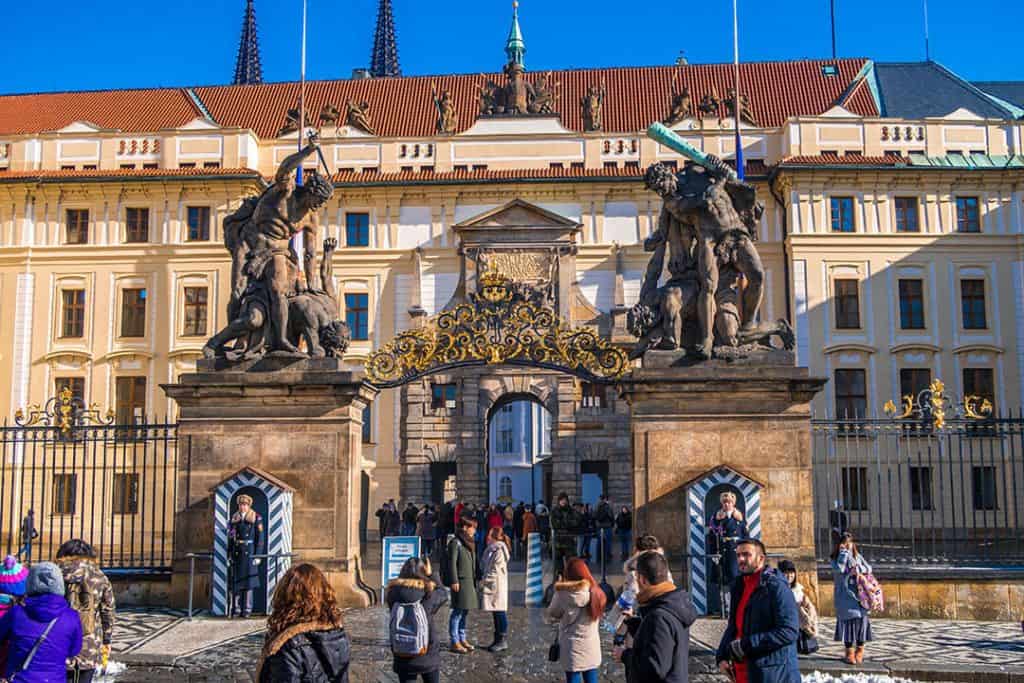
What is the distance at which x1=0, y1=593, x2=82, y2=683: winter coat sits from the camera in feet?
21.8

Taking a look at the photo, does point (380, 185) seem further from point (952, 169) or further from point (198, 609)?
point (198, 609)

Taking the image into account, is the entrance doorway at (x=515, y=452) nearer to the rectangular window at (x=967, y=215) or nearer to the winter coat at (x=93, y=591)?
the rectangular window at (x=967, y=215)

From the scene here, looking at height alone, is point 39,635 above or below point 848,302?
below

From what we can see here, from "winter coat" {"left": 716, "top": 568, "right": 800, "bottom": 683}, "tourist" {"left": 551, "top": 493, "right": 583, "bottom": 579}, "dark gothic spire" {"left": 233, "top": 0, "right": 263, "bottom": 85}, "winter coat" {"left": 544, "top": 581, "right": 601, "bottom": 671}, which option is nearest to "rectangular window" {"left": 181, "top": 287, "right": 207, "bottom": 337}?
"tourist" {"left": 551, "top": 493, "right": 583, "bottom": 579}

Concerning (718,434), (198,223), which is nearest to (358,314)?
(198,223)

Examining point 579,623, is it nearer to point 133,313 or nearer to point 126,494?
point 126,494

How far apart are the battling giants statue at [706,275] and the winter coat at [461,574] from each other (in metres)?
3.66

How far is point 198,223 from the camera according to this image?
130 feet

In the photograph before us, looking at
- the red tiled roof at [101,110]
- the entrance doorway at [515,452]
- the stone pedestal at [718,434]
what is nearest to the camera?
the stone pedestal at [718,434]

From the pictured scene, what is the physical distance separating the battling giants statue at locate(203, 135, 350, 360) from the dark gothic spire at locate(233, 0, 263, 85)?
7656 centimetres

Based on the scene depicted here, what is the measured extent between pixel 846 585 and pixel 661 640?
590 centimetres

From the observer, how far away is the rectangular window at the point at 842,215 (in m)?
38.5

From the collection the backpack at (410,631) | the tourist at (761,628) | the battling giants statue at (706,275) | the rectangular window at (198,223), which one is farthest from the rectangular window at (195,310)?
the tourist at (761,628)

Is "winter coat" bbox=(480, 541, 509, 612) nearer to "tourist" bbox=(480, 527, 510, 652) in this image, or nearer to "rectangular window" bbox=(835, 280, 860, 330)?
"tourist" bbox=(480, 527, 510, 652)
